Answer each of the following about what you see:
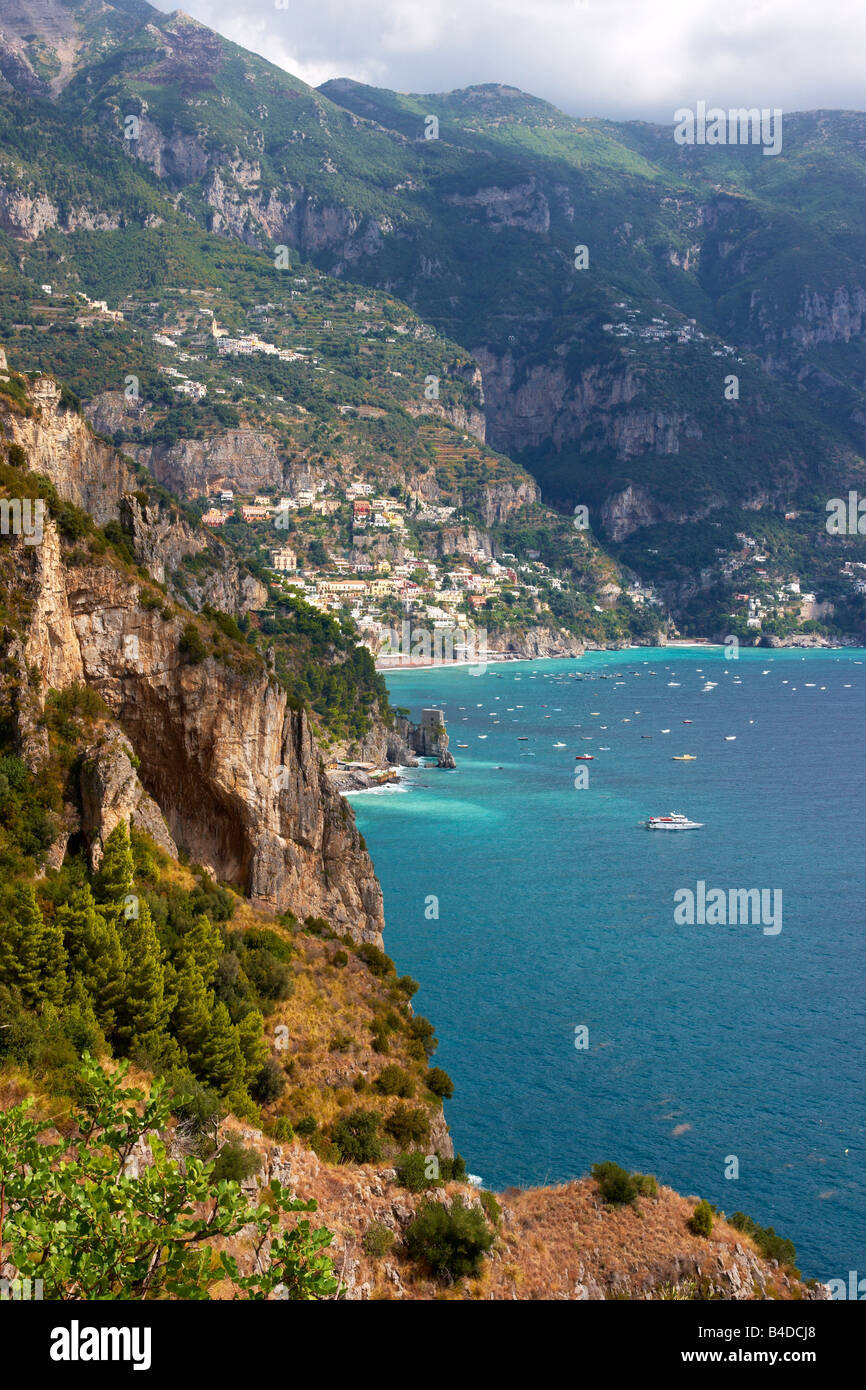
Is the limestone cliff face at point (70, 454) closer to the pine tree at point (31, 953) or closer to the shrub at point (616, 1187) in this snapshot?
the pine tree at point (31, 953)

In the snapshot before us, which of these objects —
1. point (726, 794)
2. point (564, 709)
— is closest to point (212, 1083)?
point (726, 794)

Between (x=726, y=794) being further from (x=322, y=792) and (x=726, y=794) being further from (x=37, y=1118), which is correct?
(x=37, y=1118)

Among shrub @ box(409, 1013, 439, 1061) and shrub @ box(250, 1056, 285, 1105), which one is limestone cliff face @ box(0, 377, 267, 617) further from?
shrub @ box(250, 1056, 285, 1105)

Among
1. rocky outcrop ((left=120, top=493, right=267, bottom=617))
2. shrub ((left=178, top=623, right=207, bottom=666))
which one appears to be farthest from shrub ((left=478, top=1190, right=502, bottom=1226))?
rocky outcrop ((left=120, top=493, right=267, bottom=617))

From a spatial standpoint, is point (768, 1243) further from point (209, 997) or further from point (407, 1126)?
point (209, 997)

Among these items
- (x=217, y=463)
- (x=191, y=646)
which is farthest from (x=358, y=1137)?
(x=217, y=463)

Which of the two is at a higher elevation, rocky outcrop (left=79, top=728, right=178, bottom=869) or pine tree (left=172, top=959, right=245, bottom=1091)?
rocky outcrop (left=79, top=728, right=178, bottom=869)
